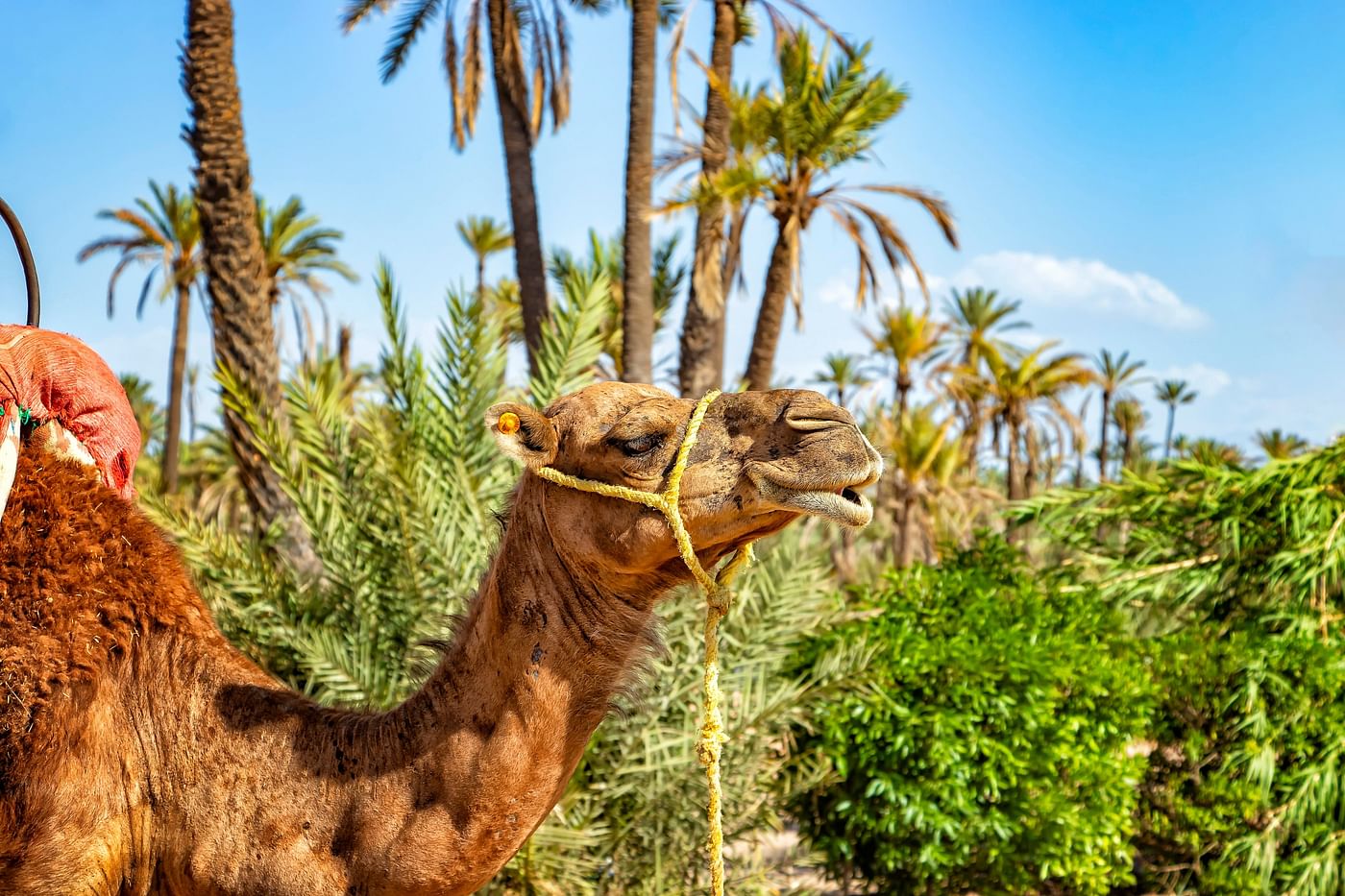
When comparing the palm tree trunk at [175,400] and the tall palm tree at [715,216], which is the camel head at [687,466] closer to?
the tall palm tree at [715,216]

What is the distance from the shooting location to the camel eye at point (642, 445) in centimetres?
265

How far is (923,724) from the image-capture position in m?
6.72

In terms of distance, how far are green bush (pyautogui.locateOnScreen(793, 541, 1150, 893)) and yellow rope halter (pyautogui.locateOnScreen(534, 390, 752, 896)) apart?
4018mm

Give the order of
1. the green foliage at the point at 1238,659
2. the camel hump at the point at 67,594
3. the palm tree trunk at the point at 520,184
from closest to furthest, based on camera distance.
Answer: the camel hump at the point at 67,594 < the green foliage at the point at 1238,659 < the palm tree trunk at the point at 520,184

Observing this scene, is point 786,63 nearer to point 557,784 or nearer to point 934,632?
point 934,632

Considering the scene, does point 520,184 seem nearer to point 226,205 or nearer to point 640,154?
point 640,154

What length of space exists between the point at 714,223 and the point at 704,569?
10.2 meters

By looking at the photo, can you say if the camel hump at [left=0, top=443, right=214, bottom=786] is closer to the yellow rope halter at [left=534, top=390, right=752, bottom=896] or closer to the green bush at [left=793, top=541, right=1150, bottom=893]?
the yellow rope halter at [left=534, top=390, right=752, bottom=896]

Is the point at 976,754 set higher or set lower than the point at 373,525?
lower

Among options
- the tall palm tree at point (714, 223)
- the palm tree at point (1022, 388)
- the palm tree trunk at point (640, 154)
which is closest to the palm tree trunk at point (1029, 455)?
the palm tree at point (1022, 388)

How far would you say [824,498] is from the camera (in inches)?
93.0

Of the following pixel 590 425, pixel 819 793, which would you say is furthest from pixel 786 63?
pixel 590 425

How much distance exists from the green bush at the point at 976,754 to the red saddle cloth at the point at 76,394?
173 inches

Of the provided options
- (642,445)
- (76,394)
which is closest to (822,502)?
(642,445)
